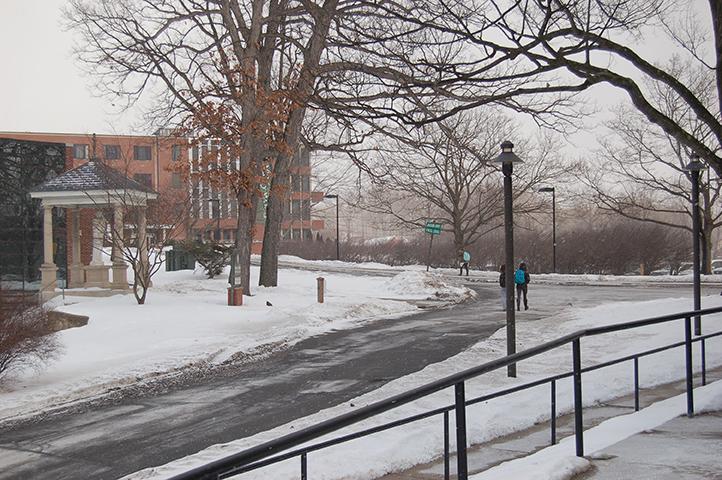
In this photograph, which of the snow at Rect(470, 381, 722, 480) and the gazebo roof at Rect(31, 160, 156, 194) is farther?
the gazebo roof at Rect(31, 160, 156, 194)

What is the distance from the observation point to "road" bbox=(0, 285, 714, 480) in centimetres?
850

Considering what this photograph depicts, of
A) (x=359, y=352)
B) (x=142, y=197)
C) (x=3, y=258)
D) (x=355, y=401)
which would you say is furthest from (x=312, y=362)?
(x=3, y=258)

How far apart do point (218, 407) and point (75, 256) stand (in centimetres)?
2027

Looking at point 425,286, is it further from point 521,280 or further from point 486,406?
point 486,406

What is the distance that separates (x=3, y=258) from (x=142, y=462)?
20993 mm

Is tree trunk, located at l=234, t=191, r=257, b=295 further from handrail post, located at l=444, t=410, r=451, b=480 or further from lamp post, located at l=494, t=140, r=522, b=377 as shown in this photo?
handrail post, located at l=444, t=410, r=451, b=480

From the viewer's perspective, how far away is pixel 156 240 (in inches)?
977

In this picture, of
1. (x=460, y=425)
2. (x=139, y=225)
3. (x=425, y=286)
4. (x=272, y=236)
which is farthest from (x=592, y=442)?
(x=425, y=286)

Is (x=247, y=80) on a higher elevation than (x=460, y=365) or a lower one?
higher

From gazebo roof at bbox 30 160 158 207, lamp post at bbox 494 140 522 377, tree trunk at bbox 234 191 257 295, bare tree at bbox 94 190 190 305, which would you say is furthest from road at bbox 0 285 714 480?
gazebo roof at bbox 30 160 158 207

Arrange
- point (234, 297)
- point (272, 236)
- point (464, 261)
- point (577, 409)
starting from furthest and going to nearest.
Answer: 1. point (464, 261)
2. point (272, 236)
3. point (234, 297)
4. point (577, 409)

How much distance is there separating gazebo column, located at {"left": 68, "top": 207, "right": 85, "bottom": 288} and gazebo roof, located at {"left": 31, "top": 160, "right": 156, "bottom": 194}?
1842mm

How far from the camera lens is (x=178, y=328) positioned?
18.7m

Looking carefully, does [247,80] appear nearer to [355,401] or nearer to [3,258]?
[3,258]
